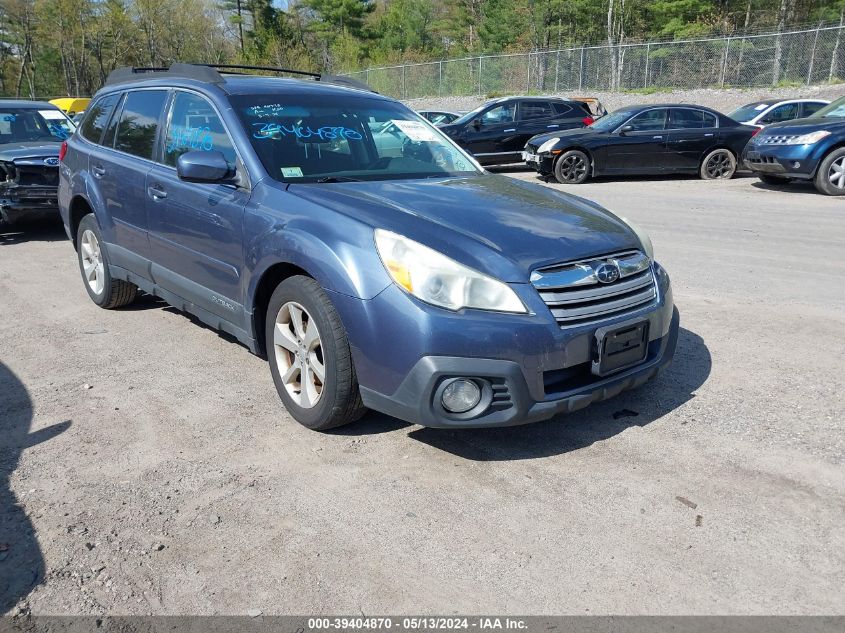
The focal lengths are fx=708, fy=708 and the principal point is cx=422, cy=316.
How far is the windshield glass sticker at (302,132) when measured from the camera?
13.3 feet

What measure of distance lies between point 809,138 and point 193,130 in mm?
10670

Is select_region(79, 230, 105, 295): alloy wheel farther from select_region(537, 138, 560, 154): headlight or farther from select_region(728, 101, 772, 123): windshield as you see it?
select_region(728, 101, 772, 123): windshield

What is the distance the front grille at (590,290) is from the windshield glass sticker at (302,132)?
71.0 inches

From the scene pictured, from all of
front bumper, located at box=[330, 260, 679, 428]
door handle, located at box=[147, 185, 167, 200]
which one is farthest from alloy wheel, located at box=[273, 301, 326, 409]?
door handle, located at box=[147, 185, 167, 200]

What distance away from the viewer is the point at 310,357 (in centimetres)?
354

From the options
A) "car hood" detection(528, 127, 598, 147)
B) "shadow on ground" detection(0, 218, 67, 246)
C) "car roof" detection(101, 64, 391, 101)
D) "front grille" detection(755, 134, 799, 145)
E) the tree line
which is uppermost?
the tree line

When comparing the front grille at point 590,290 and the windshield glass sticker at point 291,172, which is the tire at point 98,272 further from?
the front grille at point 590,290

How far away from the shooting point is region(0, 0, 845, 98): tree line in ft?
169

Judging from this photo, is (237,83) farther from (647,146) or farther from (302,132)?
(647,146)

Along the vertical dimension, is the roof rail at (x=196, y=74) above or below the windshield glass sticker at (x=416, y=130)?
above

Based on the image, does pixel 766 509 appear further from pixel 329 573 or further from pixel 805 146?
pixel 805 146

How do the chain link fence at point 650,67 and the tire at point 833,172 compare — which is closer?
the tire at point 833,172

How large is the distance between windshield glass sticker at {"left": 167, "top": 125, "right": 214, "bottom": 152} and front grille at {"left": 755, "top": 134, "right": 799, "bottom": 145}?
10689 mm

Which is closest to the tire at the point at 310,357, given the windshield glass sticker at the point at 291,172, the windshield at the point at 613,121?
the windshield glass sticker at the point at 291,172
